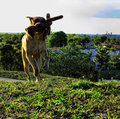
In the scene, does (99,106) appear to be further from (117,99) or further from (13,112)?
(13,112)

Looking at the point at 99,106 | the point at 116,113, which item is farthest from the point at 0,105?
the point at 116,113

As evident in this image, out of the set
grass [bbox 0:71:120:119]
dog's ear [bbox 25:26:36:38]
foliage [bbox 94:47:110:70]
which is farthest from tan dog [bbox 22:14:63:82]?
foliage [bbox 94:47:110:70]

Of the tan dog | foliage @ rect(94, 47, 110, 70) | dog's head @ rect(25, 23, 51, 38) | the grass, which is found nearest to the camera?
the grass

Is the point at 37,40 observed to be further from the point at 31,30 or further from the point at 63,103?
the point at 63,103

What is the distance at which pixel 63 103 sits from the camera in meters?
4.61

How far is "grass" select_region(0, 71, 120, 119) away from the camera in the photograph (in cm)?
413

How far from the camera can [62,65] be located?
2019cm

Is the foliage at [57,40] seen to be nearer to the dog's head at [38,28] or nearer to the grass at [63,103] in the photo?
the dog's head at [38,28]

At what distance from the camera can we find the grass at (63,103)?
4.13 metres

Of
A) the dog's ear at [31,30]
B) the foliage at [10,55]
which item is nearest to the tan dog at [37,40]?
the dog's ear at [31,30]

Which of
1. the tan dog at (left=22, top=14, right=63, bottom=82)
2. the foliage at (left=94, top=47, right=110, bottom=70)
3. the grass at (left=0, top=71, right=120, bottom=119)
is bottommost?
the foliage at (left=94, top=47, right=110, bottom=70)

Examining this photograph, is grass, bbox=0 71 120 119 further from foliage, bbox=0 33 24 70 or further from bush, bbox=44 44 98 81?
foliage, bbox=0 33 24 70

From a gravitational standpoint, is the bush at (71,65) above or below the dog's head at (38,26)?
below

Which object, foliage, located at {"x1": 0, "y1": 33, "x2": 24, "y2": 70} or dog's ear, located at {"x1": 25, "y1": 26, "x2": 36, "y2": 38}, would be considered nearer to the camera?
dog's ear, located at {"x1": 25, "y1": 26, "x2": 36, "y2": 38}
